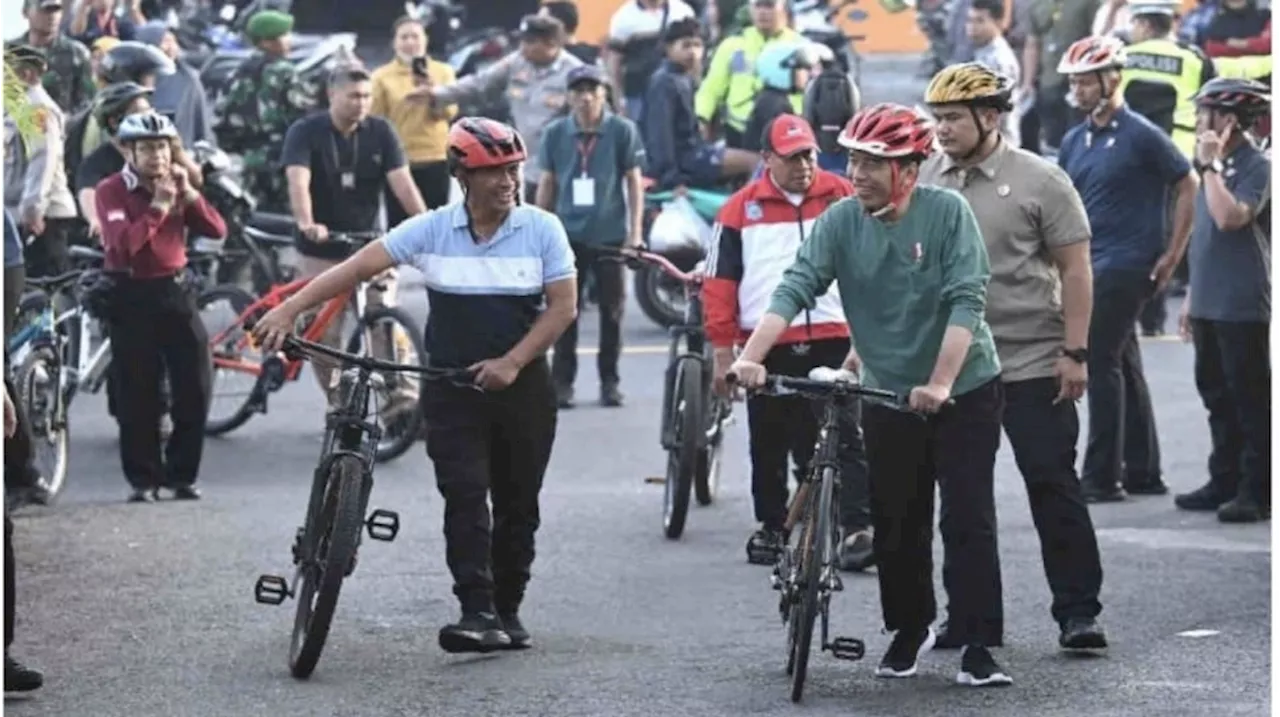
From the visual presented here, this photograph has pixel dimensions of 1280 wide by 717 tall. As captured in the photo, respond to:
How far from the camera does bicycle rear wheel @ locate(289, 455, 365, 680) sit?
33.8 feet

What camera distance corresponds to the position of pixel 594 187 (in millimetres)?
17984

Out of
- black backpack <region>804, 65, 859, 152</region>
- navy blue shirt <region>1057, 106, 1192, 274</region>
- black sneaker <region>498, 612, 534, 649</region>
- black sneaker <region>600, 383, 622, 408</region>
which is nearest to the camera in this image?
black sneaker <region>498, 612, 534, 649</region>

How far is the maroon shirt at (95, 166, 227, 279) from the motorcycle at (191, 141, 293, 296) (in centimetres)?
357

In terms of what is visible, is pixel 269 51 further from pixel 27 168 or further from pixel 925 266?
pixel 925 266

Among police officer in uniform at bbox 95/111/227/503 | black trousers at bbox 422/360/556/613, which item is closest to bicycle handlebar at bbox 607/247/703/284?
police officer in uniform at bbox 95/111/227/503

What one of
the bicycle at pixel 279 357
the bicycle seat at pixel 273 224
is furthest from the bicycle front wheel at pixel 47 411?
the bicycle seat at pixel 273 224

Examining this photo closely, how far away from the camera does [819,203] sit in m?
12.7

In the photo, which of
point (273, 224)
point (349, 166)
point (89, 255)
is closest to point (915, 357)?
point (89, 255)

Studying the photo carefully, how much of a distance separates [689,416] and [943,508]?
3.56m

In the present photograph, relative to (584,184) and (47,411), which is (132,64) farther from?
(47,411)

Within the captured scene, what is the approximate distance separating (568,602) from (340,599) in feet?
2.60

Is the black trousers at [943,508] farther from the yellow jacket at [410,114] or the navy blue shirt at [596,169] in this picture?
the yellow jacket at [410,114]

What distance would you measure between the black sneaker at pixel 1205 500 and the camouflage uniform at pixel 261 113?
7.76 metres

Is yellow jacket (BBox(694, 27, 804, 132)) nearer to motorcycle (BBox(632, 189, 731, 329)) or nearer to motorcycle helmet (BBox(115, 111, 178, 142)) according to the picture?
motorcycle (BBox(632, 189, 731, 329))
